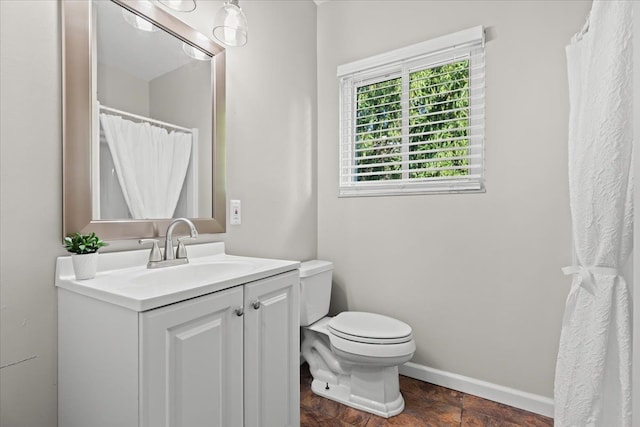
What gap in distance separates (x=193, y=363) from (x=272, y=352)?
1.24 ft

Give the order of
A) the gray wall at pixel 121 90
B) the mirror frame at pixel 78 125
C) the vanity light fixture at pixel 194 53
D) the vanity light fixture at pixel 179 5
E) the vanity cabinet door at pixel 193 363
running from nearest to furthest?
1. the vanity cabinet door at pixel 193 363
2. the mirror frame at pixel 78 125
3. the gray wall at pixel 121 90
4. the vanity light fixture at pixel 179 5
5. the vanity light fixture at pixel 194 53

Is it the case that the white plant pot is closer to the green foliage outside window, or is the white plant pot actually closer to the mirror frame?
the mirror frame

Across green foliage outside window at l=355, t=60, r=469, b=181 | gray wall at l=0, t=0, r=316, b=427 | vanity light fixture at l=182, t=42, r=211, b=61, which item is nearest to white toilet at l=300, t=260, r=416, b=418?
green foliage outside window at l=355, t=60, r=469, b=181

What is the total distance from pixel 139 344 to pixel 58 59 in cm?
98

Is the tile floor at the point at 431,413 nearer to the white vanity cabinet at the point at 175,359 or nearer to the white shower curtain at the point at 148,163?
the white vanity cabinet at the point at 175,359

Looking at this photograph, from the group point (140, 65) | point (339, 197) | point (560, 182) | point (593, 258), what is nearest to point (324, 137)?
point (339, 197)

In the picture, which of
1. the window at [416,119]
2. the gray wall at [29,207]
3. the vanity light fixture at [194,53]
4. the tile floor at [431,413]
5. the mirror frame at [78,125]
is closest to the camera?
the gray wall at [29,207]

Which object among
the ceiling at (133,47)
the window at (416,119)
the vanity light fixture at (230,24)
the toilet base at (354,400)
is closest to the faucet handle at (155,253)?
the ceiling at (133,47)

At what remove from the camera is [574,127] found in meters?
1.24

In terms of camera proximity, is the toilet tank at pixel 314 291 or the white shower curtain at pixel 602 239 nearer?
the white shower curtain at pixel 602 239

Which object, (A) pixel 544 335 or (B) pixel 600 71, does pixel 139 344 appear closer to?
(B) pixel 600 71

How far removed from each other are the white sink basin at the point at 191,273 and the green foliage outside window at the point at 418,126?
1205mm

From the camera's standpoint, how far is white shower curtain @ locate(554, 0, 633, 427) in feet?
3.23

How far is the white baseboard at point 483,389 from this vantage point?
167cm
